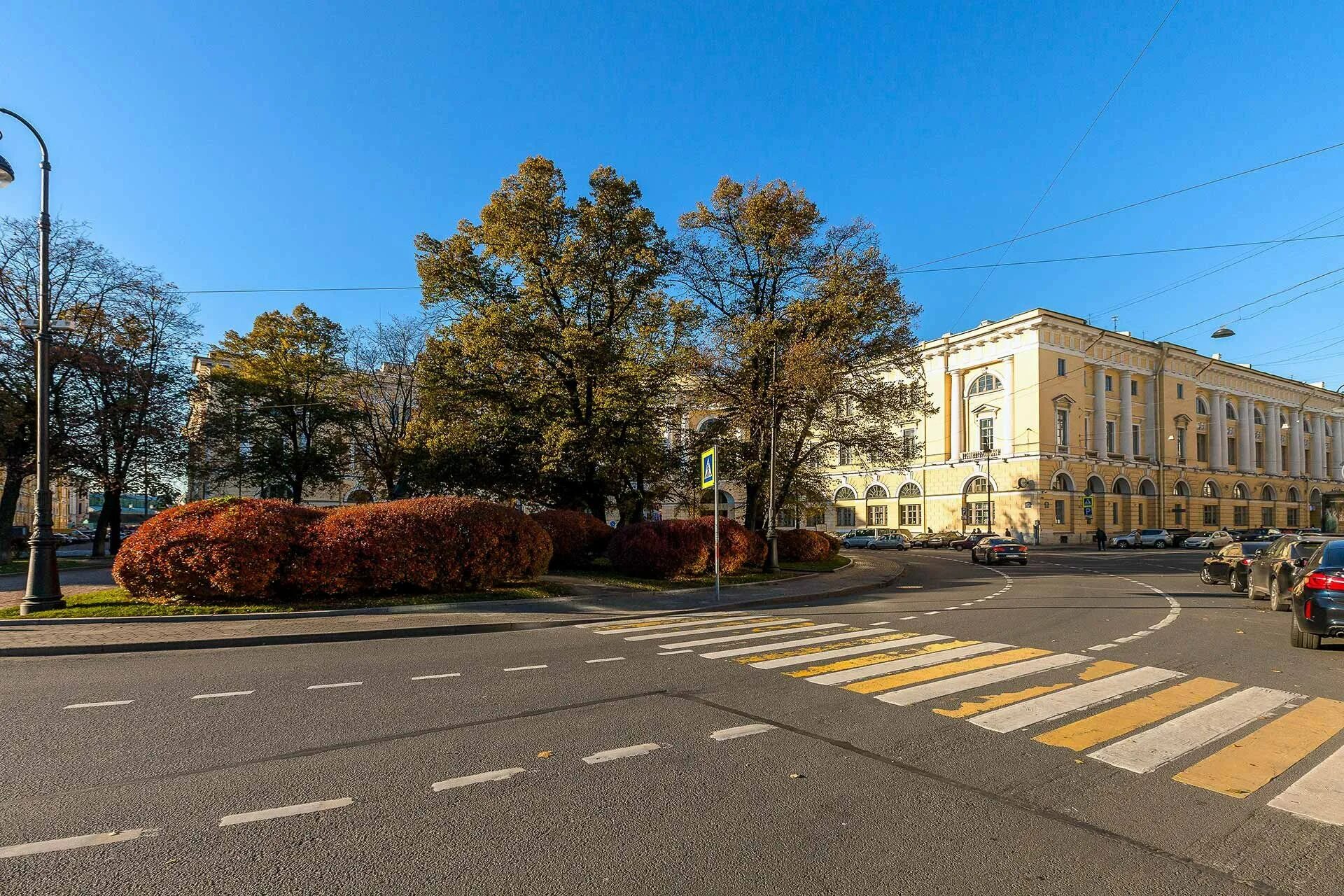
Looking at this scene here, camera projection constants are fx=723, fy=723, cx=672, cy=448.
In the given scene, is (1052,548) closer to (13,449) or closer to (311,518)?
(311,518)

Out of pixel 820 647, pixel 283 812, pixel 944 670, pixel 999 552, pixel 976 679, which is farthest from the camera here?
pixel 999 552

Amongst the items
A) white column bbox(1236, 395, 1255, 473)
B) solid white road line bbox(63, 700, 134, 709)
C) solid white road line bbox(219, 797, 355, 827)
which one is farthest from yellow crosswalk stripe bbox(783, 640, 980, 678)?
white column bbox(1236, 395, 1255, 473)

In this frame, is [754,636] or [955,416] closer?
[754,636]

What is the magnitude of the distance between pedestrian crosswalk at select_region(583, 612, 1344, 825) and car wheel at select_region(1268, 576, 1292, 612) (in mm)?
8696

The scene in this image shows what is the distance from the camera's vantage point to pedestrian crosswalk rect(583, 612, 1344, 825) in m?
5.22

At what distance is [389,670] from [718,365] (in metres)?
19.1

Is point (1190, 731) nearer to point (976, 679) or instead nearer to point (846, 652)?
point (976, 679)

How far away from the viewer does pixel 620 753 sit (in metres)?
5.53

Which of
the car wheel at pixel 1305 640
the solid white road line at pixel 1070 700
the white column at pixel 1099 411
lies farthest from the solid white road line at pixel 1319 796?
the white column at pixel 1099 411

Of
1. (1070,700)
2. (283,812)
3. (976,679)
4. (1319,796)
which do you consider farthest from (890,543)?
(283,812)

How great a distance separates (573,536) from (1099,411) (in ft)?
184

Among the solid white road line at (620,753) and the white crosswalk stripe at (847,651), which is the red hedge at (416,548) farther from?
the solid white road line at (620,753)

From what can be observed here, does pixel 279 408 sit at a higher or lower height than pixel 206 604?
higher

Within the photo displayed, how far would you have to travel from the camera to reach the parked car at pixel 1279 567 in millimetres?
14258
